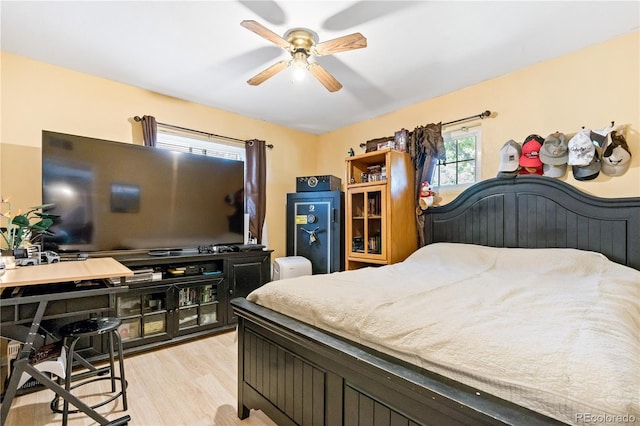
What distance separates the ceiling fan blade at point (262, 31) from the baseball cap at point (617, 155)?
241 cm

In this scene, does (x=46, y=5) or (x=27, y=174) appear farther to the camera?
(x=27, y=174)

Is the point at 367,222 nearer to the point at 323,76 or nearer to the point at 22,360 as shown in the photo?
the point at 323,76

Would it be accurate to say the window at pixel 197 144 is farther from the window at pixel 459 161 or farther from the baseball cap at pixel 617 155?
the baseball cap at pixel 617 155

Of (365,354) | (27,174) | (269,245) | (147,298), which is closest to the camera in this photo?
(365,354)

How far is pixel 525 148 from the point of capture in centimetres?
262

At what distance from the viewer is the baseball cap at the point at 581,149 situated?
227 cm

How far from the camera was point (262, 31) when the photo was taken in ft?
6.05

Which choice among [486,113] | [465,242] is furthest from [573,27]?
[465,242]

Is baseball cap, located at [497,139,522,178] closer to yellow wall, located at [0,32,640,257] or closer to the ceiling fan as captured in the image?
yellow wall, located at [0,32,640,257]

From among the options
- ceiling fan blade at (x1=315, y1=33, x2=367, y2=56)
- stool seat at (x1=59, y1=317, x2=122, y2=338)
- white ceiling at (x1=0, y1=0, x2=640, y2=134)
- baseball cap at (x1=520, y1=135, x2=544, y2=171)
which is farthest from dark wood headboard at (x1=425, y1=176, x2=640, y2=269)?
stool seat at (x1=59, y1=317, x2=122, y2=338)

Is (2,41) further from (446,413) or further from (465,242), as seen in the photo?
(465,242)

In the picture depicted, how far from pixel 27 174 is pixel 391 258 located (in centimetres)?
333

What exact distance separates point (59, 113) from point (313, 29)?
2375 millimetres

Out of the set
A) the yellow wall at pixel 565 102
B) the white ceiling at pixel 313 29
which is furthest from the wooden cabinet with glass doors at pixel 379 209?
the white ceiling at pixel 313 29
